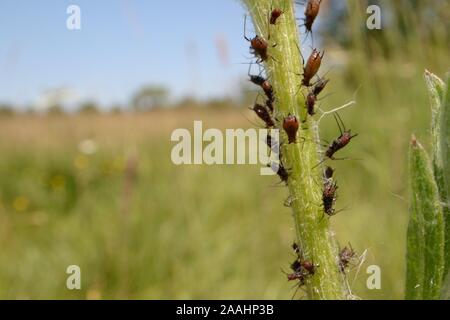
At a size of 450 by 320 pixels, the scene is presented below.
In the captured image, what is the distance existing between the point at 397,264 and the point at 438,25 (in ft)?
6.71

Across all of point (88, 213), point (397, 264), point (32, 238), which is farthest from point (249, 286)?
point (32, 238)

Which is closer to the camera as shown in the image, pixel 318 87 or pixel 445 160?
pixel 445 160

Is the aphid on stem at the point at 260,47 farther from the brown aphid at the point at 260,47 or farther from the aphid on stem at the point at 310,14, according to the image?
the aphid on stem at the point at 310,14

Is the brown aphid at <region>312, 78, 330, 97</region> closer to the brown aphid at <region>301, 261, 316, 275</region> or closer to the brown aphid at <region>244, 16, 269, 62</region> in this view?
the brown aphid at <region>244, 16, 269, 62</region>

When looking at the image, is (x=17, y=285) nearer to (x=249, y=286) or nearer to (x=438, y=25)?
(x=249, y=286)

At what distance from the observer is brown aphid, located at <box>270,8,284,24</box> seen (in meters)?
0.60

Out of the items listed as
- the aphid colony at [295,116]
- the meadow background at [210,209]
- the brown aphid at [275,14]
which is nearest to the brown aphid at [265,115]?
the aphid colony at [295,116]

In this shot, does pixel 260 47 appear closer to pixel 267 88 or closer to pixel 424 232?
pixel 267 88

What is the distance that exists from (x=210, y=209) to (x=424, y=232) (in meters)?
2.66

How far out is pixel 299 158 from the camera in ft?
2.03

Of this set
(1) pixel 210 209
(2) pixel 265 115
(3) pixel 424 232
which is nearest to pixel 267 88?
(2) pixel 265 115

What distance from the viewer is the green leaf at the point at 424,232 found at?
61cm

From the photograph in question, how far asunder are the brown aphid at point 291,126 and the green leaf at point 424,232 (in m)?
0.14

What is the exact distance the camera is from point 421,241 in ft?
2.09
